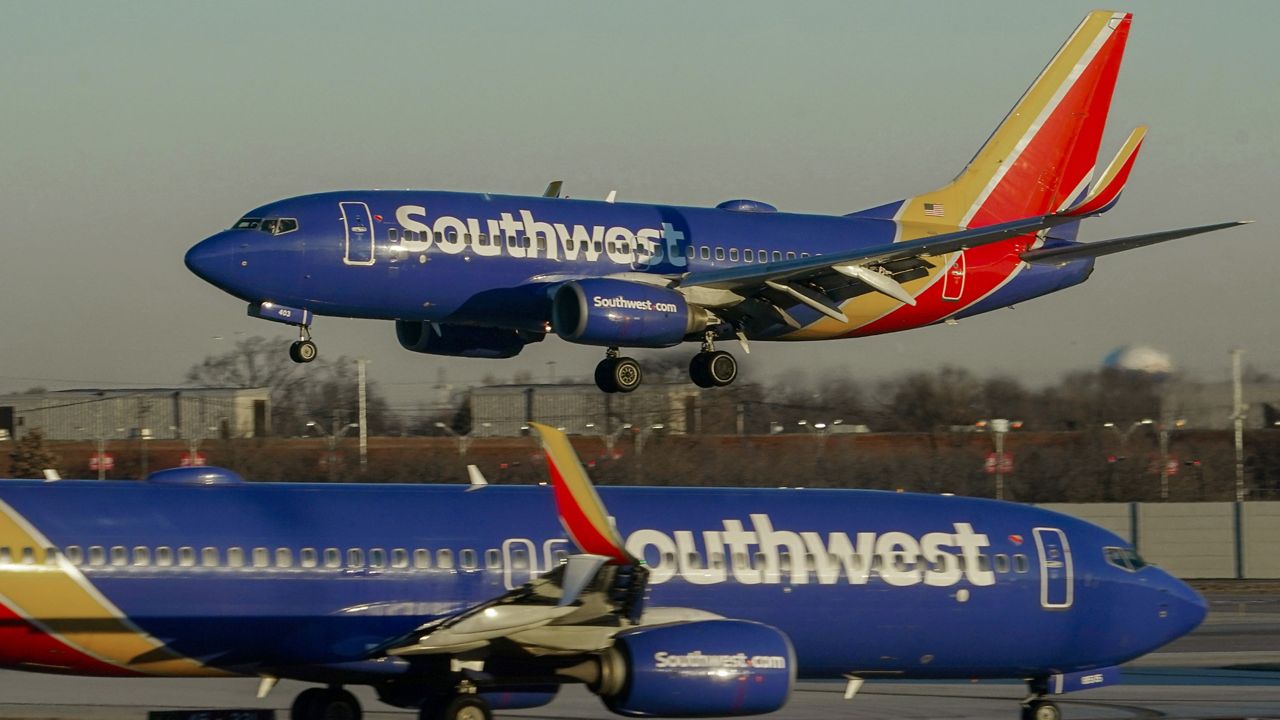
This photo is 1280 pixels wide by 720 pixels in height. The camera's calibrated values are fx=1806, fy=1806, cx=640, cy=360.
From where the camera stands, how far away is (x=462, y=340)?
34.5m

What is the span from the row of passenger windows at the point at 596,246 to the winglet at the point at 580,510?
1188 cm

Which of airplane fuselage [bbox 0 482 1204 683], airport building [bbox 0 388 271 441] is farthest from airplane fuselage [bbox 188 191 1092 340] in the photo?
airport building [bbox 0 388 271 441]

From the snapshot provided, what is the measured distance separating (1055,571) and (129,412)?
173ft

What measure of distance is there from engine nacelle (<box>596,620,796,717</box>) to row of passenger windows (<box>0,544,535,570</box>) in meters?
2.26

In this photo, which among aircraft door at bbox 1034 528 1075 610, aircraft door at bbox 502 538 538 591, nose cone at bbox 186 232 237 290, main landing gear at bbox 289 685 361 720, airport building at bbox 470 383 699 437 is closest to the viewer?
aircraft door at bbox 502 538 538 591

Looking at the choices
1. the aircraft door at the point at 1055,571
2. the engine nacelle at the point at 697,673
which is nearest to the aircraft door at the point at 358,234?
the engine nacelle at the point at 697,673

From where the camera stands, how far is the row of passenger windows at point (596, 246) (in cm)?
3173

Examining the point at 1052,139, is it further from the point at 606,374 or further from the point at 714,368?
the point at 606,374

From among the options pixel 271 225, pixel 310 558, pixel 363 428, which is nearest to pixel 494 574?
pixel 310 558

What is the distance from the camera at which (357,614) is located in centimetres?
2262

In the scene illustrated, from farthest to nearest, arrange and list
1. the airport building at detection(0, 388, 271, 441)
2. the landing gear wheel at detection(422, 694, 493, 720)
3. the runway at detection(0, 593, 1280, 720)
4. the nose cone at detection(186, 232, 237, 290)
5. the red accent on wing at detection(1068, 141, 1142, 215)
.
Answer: the airport building at detection(0, 388, 271, 441)
the red accent on wing at detection(1068, 141, 1142, 215)
the nose cone at detection(186, 232, 237, 290)
the runway at detection(0, 593, 1280, 720)
the landing gear wheel at detection(422, 694, 493, 720)

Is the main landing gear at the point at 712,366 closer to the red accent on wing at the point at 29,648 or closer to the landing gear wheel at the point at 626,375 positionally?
the landing gear wheel at the point at 626,375

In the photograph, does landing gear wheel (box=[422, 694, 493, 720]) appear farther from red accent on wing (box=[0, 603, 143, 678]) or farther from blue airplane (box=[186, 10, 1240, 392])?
blue airplane (box=[186, 10, 1240, 392])

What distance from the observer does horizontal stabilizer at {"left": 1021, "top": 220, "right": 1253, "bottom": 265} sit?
32.0 meters
